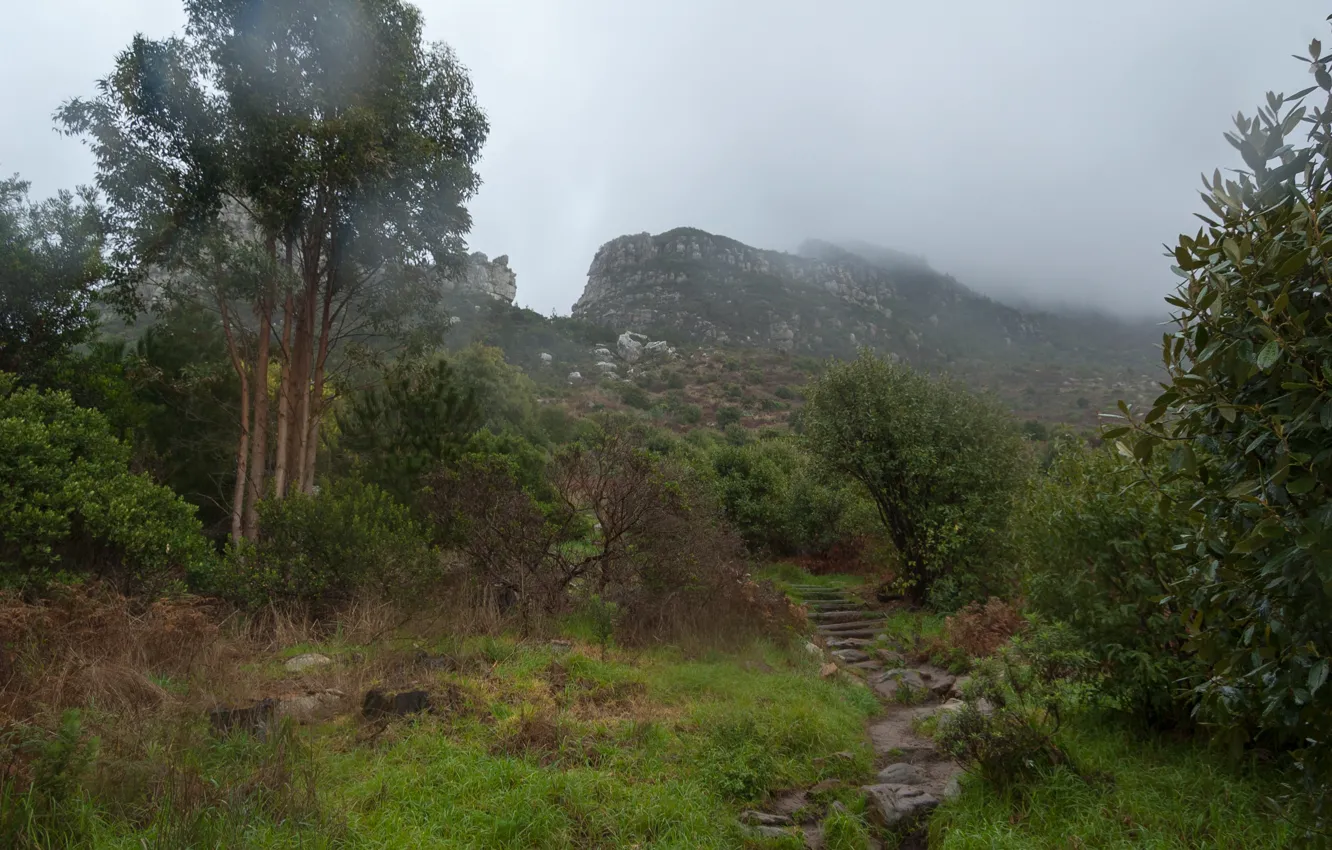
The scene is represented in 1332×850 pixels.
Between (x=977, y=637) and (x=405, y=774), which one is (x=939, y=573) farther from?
(x=405, y=774)

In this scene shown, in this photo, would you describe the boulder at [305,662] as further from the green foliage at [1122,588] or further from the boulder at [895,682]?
the green foliage at [1122,588]

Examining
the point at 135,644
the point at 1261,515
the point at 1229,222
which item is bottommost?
the point at 135,644

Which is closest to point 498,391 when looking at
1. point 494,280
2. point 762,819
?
point 762,819

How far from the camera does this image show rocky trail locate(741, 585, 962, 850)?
5141 millimetres

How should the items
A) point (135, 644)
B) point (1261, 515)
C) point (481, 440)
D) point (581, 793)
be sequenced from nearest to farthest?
point (1261, 515)
point (581, 793)
point (135, 644)
point (481, 440)

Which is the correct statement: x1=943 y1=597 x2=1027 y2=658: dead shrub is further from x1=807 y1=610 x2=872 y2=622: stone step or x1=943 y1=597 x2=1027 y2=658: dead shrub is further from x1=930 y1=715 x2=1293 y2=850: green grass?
x1=930 y1=715 x2=1293 y2=850: green grass

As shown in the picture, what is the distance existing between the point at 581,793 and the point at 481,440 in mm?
11803

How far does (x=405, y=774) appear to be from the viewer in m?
4.96

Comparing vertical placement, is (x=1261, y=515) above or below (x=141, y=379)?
below

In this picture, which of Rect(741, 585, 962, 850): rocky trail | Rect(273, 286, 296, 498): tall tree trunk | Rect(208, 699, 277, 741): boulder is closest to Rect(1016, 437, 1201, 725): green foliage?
Rect(741, 585, 962, 850): rocky trail

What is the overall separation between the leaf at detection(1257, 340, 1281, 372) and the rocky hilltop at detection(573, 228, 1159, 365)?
5617cm

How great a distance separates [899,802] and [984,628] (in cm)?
537

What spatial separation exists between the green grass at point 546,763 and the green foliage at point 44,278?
350 inches

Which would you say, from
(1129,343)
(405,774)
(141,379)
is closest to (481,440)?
(141,379)
